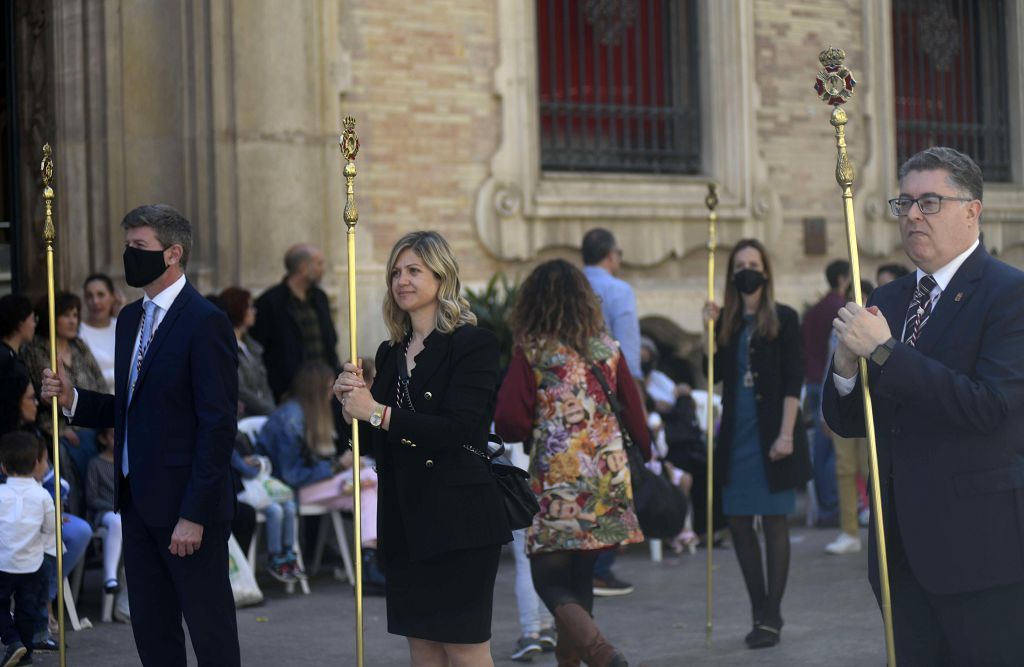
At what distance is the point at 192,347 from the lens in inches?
227

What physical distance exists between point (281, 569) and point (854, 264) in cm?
591

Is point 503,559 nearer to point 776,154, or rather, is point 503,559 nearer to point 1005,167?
point 776,154

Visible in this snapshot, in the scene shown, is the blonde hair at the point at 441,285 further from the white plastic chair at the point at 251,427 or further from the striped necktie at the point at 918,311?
the white plastic chair at the point at 251,427

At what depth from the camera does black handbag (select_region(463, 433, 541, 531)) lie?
563 centimetres

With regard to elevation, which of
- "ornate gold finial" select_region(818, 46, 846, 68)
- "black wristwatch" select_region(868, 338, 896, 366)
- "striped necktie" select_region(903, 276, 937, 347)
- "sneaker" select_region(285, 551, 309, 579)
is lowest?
"sneaker" select_region(285, 551, 309, 579)

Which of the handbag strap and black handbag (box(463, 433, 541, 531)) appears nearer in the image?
black handbag (box(463, 433, 541, 531))

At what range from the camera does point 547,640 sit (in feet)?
26.5

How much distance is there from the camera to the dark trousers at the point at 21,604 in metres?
7.73

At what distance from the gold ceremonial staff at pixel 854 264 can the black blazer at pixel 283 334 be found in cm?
672

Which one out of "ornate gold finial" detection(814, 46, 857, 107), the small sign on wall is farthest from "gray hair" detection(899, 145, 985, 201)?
the small sign on wall

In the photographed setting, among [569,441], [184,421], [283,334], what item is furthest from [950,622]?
[283,334]

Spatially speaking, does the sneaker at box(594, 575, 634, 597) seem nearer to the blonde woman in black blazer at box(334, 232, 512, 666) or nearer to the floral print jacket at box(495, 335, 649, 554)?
the floral print jacket at box(495, 335, 649, 554)

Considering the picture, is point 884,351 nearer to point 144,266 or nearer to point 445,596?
point 445,596

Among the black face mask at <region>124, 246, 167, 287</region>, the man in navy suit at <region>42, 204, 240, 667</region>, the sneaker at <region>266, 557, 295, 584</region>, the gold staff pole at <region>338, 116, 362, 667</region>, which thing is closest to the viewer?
the gold staff pole at <region>338, 116, 362, 667</region>
